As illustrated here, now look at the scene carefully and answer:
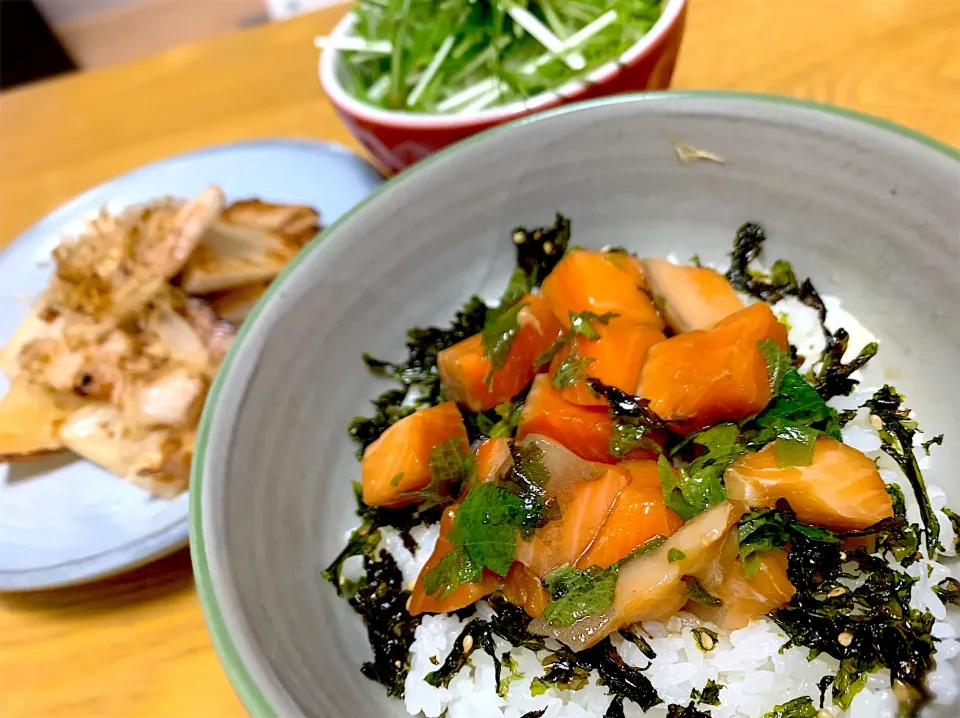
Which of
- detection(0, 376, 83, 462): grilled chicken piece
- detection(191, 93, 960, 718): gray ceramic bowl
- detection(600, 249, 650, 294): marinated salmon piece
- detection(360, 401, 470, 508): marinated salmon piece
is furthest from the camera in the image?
detection(0, 376, 83, 462): grilled chicken piece

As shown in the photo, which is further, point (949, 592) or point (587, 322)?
point (587, 322)

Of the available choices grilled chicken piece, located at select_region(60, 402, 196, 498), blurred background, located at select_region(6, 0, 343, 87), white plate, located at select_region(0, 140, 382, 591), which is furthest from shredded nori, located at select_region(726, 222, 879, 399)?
blurred background, located at select_region(6, 0, 343, 87)

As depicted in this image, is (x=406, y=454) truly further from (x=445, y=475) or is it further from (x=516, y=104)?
(x=516, y=104)

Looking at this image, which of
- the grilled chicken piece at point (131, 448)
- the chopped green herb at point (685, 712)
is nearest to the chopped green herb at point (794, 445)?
the chopped green herb at point (685, 712)

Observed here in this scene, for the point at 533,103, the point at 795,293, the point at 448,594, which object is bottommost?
the point at 795,293

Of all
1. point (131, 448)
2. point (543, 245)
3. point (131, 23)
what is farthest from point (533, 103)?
point (131, 23)

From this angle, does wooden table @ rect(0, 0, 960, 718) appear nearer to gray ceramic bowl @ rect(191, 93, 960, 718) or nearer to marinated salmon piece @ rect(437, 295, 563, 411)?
gray ceramic bowl @ rect(191, 93, 960, 718)
